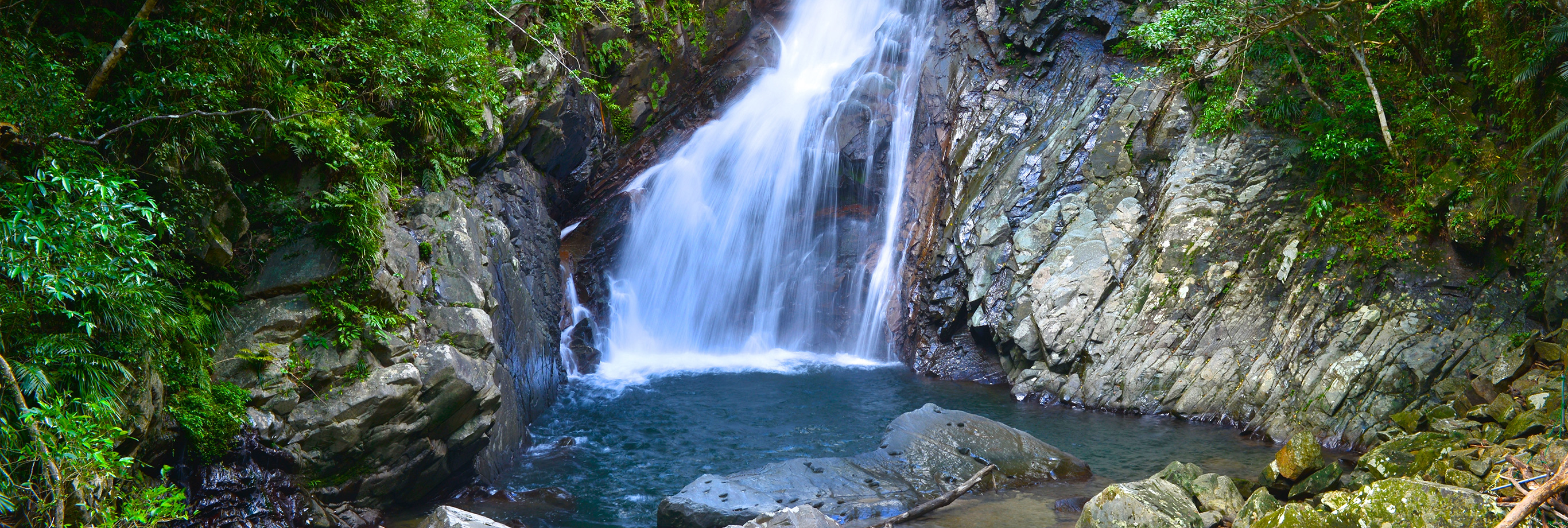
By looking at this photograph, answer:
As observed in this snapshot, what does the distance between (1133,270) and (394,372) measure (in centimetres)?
1140

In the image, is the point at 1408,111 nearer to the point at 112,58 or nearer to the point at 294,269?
Answer: the point at 294,269

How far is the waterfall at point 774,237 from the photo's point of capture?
17.0 meters

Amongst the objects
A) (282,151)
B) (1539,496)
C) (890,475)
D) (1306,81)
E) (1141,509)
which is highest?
(1306,81)

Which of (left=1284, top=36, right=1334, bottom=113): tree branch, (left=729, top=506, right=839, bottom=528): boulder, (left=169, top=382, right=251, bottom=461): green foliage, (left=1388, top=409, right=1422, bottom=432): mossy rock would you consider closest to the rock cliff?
(left=169, top=382, right=251, bottom=461): green foliage

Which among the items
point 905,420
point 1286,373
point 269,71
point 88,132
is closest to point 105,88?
point 88,132

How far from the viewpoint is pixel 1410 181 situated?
1023 cm

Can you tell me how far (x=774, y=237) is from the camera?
17859 mm

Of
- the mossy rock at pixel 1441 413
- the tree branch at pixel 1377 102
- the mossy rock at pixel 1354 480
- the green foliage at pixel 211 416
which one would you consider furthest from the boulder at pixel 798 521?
the tree branch at pixel 1377 102

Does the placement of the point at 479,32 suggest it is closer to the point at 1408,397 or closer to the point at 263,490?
the point at 263,490

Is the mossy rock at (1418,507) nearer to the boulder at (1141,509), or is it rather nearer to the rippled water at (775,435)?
the boulder at (1141,509)

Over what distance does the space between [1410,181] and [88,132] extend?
48.4 ft

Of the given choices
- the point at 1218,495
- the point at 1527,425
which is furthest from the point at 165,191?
the point at 1527,425

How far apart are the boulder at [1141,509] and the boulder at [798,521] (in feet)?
7.36

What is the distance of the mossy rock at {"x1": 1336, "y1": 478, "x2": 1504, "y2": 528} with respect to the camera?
4281mm
